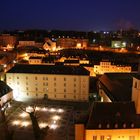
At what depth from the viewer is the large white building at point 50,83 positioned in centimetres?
4484

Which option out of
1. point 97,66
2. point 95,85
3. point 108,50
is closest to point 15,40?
point 108,50

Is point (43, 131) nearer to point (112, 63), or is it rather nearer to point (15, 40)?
point (112, 63)

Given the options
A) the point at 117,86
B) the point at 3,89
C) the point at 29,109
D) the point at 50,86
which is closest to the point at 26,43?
the point at 50,86

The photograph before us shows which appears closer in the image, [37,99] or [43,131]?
[43,131]

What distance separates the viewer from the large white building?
44844 mm

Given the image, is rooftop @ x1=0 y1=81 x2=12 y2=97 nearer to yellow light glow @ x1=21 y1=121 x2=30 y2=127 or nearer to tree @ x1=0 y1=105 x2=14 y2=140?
tree @ x1=0 y1=105 x2=14 y2=140

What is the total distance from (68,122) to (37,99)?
1134 centimetres

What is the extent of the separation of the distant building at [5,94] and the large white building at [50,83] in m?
2.85

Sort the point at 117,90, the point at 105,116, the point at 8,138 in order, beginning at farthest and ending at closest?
the point at 117,90
the point at 8,138
the point at 105,116

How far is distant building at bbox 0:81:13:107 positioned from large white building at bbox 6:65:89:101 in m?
2.85

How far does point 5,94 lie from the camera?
41.0 metres

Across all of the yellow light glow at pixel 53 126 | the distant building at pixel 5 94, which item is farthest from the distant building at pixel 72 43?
the yellow light glow at pixel 53 126

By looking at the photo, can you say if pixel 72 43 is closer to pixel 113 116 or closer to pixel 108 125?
pixel 113 116

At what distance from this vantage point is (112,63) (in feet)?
217
